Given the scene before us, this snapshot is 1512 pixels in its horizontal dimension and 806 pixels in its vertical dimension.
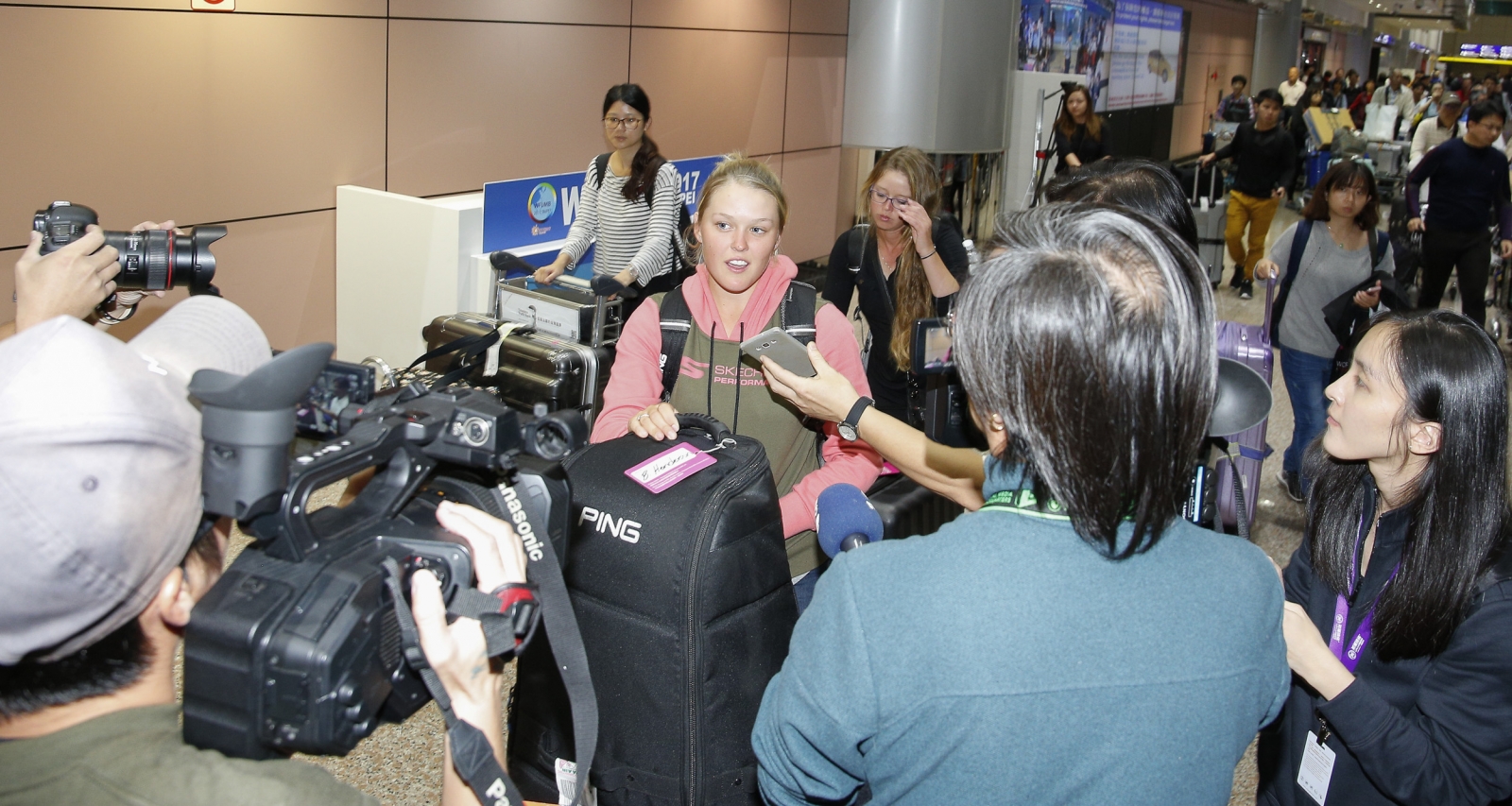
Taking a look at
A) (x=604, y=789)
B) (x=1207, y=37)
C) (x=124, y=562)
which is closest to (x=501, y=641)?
(x=124, y=562)

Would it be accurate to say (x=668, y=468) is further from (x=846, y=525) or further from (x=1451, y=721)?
(x=1451, y=721)

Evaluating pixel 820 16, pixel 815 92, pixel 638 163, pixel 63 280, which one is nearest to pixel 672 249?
pixel 638 163

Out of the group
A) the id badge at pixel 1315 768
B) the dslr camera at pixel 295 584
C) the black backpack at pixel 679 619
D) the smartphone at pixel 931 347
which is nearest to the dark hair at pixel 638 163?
the black backpack at pixel 679 619

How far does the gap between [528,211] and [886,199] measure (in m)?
2.41

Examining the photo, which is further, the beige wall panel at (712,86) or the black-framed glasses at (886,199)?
the beige wall panel at (712,86)

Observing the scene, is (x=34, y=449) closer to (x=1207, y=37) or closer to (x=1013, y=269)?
(x=1013, y=269)

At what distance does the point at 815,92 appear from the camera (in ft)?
27.9

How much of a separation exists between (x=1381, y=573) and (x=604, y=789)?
3.89 feet

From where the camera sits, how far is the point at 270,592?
2.85ft

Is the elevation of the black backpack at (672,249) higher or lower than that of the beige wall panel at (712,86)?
lower

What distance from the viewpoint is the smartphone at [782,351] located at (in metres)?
1.81

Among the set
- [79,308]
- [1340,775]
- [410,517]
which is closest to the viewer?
[410,517]

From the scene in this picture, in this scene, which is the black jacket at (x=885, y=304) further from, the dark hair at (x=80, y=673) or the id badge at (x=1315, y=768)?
the dark hair at (x=80, y=673)

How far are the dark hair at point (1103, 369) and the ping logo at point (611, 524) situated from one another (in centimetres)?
78
